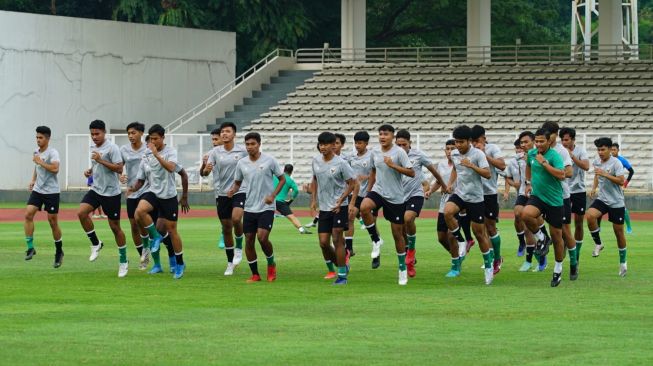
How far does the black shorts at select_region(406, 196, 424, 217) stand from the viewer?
71.6 feet

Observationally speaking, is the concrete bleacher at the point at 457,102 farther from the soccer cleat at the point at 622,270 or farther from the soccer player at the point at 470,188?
the soccer player at the point at 470,188

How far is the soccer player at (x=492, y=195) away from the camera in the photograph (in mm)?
20730

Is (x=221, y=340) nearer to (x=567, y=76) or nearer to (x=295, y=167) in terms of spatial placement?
A: (x=295, y=167)

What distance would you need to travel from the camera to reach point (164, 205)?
2053 centimetres

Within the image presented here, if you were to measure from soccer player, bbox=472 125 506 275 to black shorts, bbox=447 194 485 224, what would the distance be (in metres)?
0.69

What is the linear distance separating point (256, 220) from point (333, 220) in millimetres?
1010

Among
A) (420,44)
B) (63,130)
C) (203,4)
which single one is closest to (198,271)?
(63,130)

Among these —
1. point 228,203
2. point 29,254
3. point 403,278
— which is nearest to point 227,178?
point 228,203

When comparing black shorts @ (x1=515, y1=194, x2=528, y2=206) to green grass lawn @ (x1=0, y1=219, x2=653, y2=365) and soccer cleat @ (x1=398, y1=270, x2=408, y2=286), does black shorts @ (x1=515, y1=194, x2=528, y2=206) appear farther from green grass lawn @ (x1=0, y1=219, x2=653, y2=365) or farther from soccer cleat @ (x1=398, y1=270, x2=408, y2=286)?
soccer cleat @ (x1=398, y1=270, x2=408, y2=286)

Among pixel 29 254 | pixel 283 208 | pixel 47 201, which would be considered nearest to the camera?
pixel 47 201

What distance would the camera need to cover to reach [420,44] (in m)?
73.2

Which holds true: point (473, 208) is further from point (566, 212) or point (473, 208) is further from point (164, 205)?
point (164, 205)

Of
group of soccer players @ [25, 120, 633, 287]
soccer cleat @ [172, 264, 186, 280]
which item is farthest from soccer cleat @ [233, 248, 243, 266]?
soccer cleat @ [172, 264, 186, 280]

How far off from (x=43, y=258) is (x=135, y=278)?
443 cm
